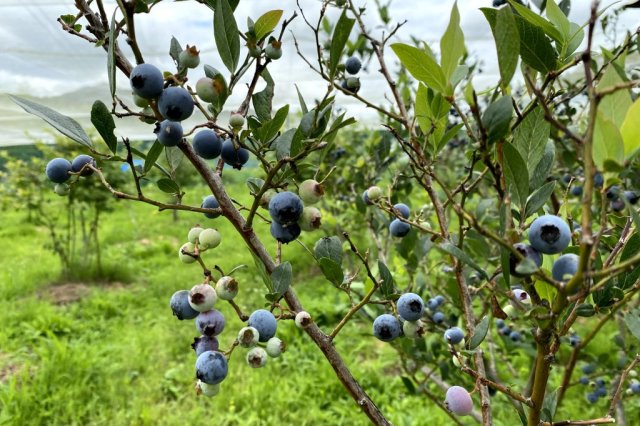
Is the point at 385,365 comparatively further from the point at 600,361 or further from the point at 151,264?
the point at 151,264

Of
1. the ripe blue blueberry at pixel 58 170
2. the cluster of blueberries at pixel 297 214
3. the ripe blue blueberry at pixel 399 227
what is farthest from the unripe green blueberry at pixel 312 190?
the ripe blue blueberry at pixel 399 227

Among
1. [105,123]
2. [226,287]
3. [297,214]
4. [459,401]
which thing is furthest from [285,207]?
[459,401]

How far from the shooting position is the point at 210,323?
0.56m

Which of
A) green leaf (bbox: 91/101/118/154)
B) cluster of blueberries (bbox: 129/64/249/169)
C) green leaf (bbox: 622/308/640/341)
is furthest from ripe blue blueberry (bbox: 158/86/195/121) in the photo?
green leaf (bbox: 622/308/640/341)

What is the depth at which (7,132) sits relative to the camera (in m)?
7.57

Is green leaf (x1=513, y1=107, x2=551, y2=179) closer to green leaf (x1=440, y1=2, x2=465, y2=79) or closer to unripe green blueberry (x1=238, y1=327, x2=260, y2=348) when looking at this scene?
green leaf (x1=440, y1=2, x2=465, y2=79)

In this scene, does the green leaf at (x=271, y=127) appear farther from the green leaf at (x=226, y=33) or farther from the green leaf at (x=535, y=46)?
the green leaf at (x=535, y=46)

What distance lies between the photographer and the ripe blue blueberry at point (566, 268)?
0.40 meters

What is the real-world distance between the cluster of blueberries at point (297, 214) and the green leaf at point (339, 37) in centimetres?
14

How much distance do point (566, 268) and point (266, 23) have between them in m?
0.45

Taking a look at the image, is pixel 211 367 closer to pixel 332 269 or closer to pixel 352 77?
pixel 332 269

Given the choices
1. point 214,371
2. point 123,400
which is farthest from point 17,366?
point 214,371

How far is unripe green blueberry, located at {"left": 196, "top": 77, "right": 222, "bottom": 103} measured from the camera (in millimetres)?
535

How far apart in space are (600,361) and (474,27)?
15.4 feet
